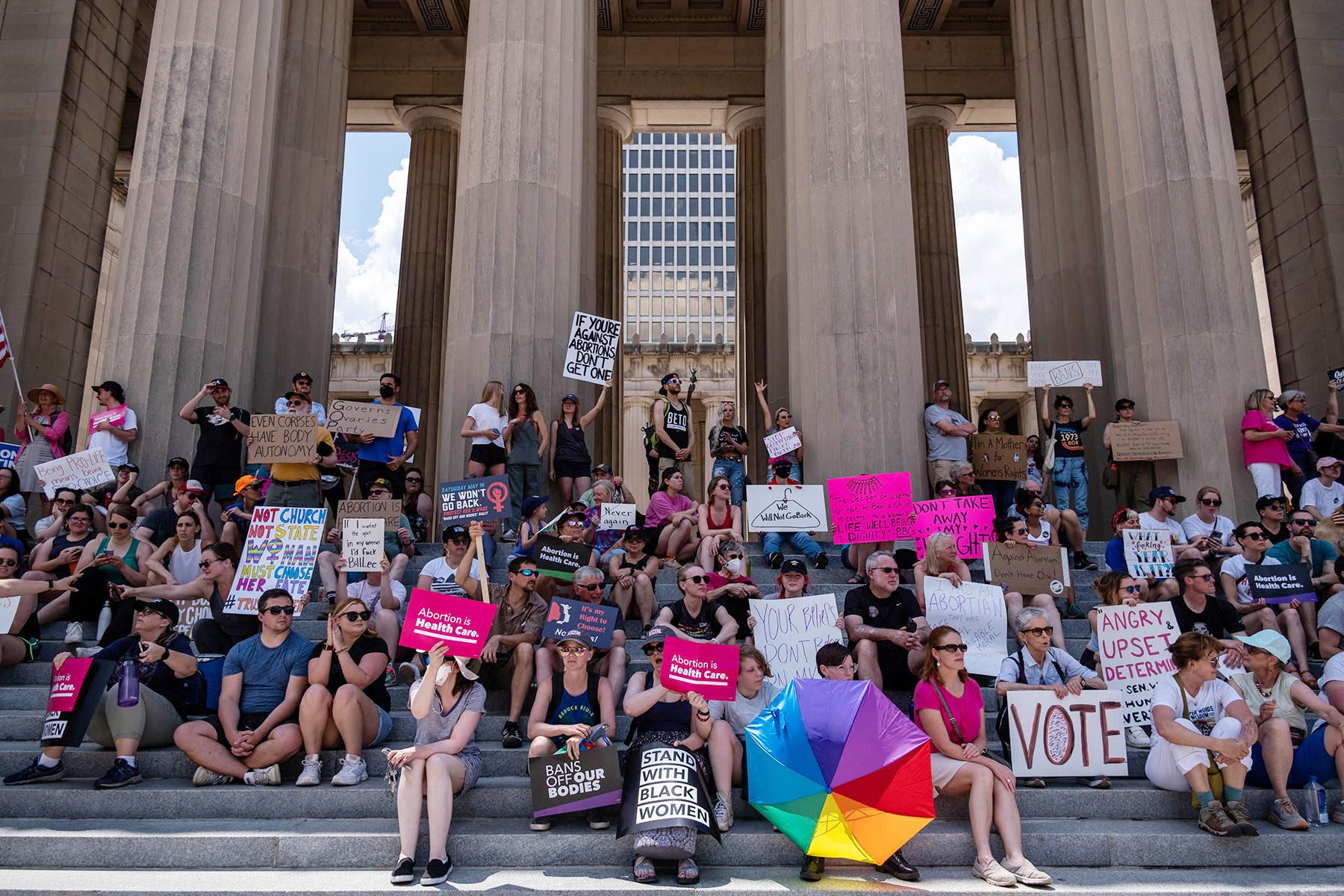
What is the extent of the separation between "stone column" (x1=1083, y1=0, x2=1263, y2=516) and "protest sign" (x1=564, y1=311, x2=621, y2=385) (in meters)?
7.38

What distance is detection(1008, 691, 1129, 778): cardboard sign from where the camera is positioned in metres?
7.27

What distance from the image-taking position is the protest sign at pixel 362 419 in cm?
1266

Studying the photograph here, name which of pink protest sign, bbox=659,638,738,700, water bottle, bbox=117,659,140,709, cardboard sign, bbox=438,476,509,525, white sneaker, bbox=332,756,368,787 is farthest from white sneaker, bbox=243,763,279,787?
cardboard sign, bbox=438,476,509,525

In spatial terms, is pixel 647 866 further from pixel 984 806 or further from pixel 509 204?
pixel 509 204

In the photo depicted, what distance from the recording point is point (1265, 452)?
12.8m

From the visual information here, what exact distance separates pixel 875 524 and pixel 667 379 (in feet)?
13.6

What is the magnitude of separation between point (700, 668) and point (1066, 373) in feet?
29.7

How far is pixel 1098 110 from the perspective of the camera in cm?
1528

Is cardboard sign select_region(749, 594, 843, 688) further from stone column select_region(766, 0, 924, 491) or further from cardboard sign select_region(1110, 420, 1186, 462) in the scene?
cardboard sign select_region(1110, 420, 1186, 462)

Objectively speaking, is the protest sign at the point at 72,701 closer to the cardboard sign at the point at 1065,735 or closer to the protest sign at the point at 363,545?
the protest sign at the point at 363,545

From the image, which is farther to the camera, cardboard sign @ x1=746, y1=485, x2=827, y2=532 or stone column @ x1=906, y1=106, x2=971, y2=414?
stone column @ x1=906, y1=106, x2=971, y2=414

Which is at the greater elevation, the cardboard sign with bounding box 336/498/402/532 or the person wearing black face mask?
the person wearing black face mask

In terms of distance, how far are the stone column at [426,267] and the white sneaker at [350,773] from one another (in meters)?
16.1

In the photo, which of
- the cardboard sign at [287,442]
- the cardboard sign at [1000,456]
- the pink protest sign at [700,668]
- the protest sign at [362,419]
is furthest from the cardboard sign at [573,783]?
the cardboard sign at [1000,456]
